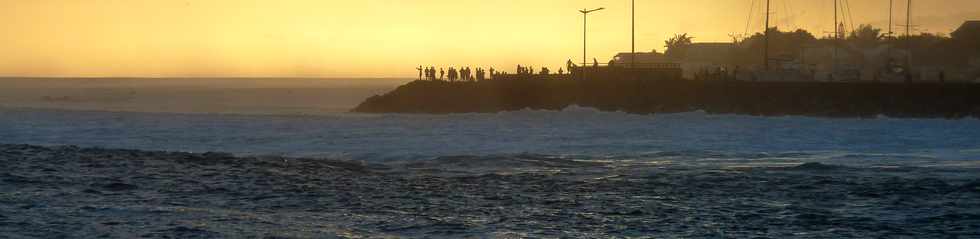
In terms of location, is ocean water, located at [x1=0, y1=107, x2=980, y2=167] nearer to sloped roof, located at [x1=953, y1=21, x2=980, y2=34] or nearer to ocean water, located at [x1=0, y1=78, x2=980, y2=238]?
ocean water, located at [x1=0, y1=78, x2=980, y2=238]

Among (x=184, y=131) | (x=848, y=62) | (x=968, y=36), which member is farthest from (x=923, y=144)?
(x=968, y=36)

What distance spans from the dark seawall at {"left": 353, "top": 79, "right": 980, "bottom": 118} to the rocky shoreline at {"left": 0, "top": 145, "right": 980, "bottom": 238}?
38.4 m

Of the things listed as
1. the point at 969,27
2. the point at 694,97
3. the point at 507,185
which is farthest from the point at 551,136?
the point at 969,27

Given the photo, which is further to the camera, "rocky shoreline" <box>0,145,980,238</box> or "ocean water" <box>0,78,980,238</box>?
"ocean water" <box>0,78,980,238</box>

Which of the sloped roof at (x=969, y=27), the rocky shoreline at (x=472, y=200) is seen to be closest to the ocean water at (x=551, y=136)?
the rocky shoreline at (x=472, y=200)

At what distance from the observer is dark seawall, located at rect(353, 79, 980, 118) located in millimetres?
70000

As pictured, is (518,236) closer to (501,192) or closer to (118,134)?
(501,192)

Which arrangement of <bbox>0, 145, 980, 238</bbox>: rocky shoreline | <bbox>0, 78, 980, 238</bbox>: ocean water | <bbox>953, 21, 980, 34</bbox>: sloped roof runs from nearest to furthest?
<bbox>0, 145, 980, 238</bbox>: rocky shoreline < <bbox>0, 78, 980, 238</bbox>: ocean water < <bbox>953, 21, 980, 34</bbox>: sloped roof

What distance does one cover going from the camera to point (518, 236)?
67.1ft

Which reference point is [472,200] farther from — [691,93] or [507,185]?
[691,93]

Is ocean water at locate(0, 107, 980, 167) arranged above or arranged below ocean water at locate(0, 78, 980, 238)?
below

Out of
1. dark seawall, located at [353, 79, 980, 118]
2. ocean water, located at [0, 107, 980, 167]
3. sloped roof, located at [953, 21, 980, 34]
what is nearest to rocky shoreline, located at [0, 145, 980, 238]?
ocean water, located at [0, 107, 980, 167]

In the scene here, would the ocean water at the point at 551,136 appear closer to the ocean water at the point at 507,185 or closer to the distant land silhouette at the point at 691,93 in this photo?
the ocean water at the point at 507,185

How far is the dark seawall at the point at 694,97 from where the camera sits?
70.0m
